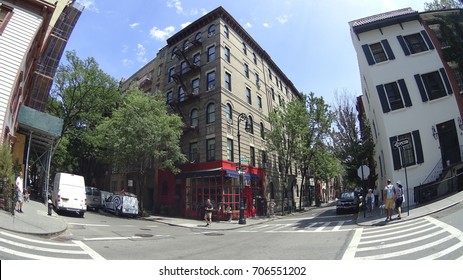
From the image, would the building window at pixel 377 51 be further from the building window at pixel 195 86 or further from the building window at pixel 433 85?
the building window at pixel 195 86

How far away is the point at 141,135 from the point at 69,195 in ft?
23.4

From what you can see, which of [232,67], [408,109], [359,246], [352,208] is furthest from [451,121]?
[232,67]

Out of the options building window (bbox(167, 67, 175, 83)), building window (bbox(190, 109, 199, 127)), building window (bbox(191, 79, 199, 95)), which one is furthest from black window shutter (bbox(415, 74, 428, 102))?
building window (bbox(167, 67, 175, 83))

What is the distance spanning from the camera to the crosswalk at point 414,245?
24.3 ft

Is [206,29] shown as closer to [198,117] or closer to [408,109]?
[198,117]

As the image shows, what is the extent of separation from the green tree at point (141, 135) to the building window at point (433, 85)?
60.7ft

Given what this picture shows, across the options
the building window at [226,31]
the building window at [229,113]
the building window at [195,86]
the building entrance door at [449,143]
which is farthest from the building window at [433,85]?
the building window at [195,86]

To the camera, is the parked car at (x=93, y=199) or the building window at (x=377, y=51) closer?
the building window at (x=377, y=51)

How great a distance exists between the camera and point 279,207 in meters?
34.4

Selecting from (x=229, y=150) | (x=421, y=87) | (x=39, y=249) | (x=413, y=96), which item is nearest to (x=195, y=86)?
(x=229, y=150)

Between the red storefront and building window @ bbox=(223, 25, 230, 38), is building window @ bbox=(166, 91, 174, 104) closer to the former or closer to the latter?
the red storefront

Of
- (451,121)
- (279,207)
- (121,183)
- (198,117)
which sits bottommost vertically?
(279,207)

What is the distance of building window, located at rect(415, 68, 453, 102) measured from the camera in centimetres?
2028

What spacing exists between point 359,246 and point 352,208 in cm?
1683
